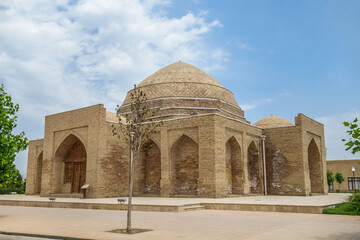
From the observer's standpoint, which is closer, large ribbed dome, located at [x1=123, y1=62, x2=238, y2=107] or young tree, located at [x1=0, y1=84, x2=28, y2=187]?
young tree, located at [x1=0, y1=84, x2=28, y2=187]

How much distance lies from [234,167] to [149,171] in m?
4.99

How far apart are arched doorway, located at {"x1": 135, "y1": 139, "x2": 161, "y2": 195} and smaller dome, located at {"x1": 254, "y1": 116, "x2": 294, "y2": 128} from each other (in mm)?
9112

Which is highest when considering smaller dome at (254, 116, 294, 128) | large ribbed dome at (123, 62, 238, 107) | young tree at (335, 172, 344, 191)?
large ribbed dome at (123, 62, 238, 107)

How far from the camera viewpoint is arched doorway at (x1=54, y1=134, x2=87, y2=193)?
1984cm

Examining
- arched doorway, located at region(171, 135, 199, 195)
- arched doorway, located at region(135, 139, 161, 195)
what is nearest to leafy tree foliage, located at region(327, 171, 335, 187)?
arched doorway, located at region(171, 135, 199, 195)

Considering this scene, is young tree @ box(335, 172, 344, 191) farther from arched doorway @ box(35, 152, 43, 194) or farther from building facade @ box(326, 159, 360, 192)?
arched doorway @ box(35, 152, 43, 194)

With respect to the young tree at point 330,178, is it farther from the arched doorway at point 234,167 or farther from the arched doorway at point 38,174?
the arched doorway at point 38,174

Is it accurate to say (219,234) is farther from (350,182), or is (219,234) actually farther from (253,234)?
(350,182)

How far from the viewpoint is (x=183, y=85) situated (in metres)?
22.8

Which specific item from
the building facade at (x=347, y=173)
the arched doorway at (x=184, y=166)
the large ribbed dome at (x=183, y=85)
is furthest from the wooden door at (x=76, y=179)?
the building facade at (x=347, y=173)

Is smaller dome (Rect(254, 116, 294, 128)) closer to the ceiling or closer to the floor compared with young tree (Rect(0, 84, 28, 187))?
closer to the ceiling

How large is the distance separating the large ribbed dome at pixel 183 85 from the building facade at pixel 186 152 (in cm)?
7

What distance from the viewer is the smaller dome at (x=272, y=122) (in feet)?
80.0

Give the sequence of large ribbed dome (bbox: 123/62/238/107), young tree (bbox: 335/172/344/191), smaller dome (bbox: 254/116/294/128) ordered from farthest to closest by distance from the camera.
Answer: young tree (bbox: 335/172/344/191), smaller dome (bbox: 254/116/294/128), large ribbed dome (bbox: 123/62/238/107)
